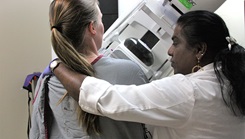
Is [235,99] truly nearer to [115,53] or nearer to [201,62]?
[201,62]

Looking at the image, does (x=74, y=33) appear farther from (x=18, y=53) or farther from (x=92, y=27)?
(x=18, y=53)

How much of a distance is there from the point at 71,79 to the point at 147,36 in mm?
701

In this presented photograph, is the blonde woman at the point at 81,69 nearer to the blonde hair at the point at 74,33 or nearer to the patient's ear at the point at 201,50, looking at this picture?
the blonde hair at the point at 74,33

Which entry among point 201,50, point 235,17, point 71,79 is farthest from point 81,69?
point 235,17

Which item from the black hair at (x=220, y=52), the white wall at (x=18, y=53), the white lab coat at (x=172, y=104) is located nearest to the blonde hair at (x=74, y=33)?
the white lab coat at (x=172, y=104)

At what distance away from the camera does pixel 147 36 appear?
1598 mm

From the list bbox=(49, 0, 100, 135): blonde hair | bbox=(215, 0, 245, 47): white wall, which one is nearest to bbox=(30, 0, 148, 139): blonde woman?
bbox=(49, 0, 100, 135): blonde hair

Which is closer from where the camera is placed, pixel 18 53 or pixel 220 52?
pixel 220 52

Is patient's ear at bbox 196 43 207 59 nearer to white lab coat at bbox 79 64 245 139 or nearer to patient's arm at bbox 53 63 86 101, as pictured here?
white lab coat at bbox 79 64 245 139

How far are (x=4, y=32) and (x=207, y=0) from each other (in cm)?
170

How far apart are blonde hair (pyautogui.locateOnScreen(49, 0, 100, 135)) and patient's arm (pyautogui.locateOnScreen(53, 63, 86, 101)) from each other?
0.03 meters

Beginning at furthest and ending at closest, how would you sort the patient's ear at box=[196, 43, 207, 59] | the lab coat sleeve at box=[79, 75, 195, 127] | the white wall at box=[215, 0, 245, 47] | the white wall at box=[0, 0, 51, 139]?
the white wall at box=[0, 0, 51, 139], the white wall at box=[215, 0, 245, 47], the patient's ear at box=[196, 43, 207, 59], the lab coat sleeve at box=[79, 75, 195, 127]

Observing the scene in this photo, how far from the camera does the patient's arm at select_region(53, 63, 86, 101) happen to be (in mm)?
1001

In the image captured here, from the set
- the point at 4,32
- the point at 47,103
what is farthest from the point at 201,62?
the point at 4,32
